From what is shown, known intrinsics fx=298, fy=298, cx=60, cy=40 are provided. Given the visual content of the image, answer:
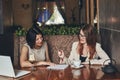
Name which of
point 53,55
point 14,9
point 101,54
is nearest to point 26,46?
point 53,55

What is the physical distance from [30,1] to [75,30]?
27.2 ft

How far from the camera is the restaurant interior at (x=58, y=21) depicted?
360 centimetres

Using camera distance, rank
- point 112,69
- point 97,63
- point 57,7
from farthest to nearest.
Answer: point 57,7 < point 97,63 < point 112,69

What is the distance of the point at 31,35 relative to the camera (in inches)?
156

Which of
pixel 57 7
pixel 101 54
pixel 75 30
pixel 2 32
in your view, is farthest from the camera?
pixel 57 7

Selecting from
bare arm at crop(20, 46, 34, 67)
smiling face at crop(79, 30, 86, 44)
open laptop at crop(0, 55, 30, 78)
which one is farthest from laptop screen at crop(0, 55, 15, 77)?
smiling face at crop(79, 30, 86, 44)

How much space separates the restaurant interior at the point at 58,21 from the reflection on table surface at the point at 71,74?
1.16 feet

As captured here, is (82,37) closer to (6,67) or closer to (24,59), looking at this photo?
(24,59)

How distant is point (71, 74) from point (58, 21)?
10.3m

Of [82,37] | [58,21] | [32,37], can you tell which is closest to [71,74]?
[82,37]

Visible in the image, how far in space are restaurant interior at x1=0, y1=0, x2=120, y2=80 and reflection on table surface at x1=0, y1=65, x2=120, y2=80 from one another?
0.35 meters

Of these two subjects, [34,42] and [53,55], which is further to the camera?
[53,55]

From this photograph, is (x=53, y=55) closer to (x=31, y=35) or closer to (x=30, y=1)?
(x=31, y=35)

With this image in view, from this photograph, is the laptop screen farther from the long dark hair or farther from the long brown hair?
the long brown hair
